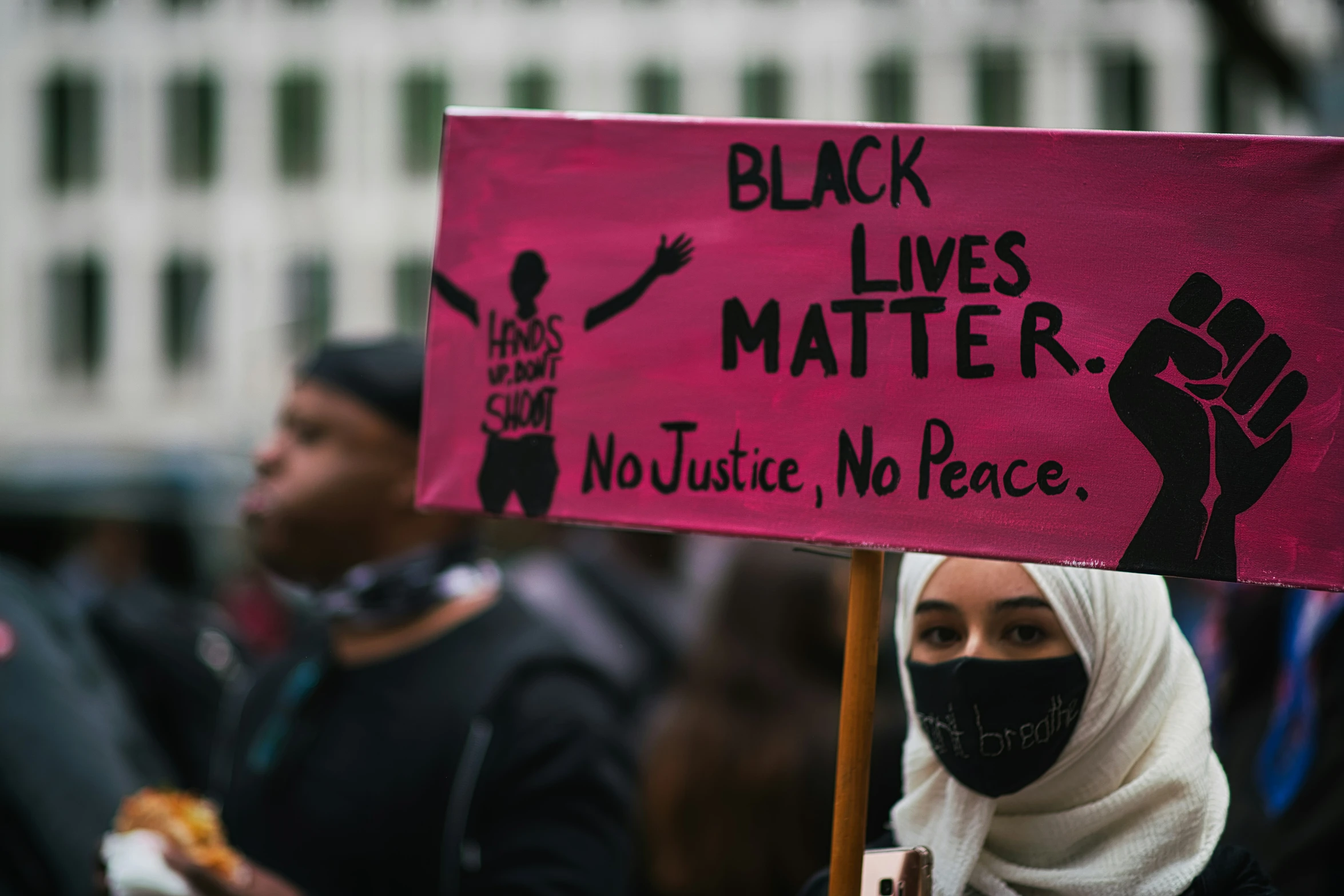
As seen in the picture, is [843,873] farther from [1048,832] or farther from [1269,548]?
[1269,548]

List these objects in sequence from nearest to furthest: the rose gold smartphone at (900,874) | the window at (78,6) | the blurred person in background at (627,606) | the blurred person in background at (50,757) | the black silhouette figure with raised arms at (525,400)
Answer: the rose gold smartphone at (900,874)
the black silhouette figure with raised arms at (525,400)
the blurred person in background at (50,757)
the blurred person in background at (627,606)
the window at (78,6)

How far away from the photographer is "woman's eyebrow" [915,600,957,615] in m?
1.77

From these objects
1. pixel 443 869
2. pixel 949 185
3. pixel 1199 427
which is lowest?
pixel 443 869

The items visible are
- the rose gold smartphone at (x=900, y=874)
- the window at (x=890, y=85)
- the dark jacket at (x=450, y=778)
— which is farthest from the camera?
the window at (x=890, y=85)

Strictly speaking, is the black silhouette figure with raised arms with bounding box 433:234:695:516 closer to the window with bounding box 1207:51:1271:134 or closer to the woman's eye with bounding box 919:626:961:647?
the woman's eye with bounding box 919:626:961:647

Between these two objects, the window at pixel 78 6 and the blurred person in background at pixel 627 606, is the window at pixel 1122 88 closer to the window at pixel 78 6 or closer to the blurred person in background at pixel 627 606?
the window at pixel 78 6

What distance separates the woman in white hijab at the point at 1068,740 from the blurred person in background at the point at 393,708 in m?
1.08

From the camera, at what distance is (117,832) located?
2.62m

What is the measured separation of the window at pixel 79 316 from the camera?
32.8m

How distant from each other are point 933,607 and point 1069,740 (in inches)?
8.6

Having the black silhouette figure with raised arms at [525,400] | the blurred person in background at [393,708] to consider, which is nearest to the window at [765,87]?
the blurred person in background at [393,708]

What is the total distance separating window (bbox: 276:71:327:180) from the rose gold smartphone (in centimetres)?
3298

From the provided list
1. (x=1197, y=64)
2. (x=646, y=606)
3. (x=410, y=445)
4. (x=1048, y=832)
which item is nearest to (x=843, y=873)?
(x=1048, y=832)

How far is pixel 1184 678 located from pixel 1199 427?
295 mm
